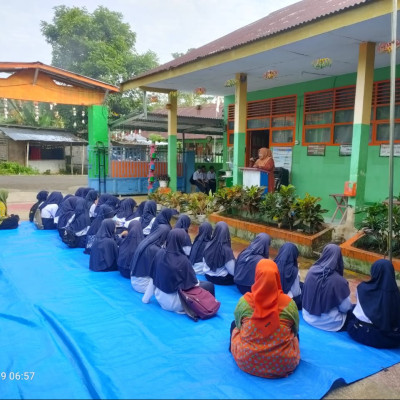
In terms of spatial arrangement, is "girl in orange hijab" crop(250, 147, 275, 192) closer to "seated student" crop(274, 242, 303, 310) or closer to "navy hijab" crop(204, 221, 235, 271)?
"navy hijab" crop(204, 221, 235, 271)

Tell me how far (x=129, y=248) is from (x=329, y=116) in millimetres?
6822

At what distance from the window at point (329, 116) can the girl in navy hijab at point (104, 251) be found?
21.4 feet

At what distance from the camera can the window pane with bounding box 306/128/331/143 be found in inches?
391

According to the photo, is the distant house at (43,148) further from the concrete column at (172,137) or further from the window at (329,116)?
the window at (329,116)

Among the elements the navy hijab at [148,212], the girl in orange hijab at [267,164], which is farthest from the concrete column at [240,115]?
the navy hijab at [148,212]

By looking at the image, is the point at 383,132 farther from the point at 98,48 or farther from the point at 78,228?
the point at 98,48

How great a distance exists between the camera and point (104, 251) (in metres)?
5.78

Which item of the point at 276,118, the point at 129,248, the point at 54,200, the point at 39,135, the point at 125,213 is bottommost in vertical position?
the point at 129,248

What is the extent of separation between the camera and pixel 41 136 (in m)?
26.3

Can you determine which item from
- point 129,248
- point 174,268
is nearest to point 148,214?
point 129,248

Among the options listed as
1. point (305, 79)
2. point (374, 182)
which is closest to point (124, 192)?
point (305, 79)

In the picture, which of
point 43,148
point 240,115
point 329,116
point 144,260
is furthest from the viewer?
point 43,148

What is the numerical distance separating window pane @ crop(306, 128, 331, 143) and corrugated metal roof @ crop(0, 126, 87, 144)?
65.4 feet

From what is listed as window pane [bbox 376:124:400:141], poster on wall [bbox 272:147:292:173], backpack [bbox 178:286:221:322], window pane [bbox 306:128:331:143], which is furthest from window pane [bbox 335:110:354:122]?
backpack [bbox 178:286:221:322]
